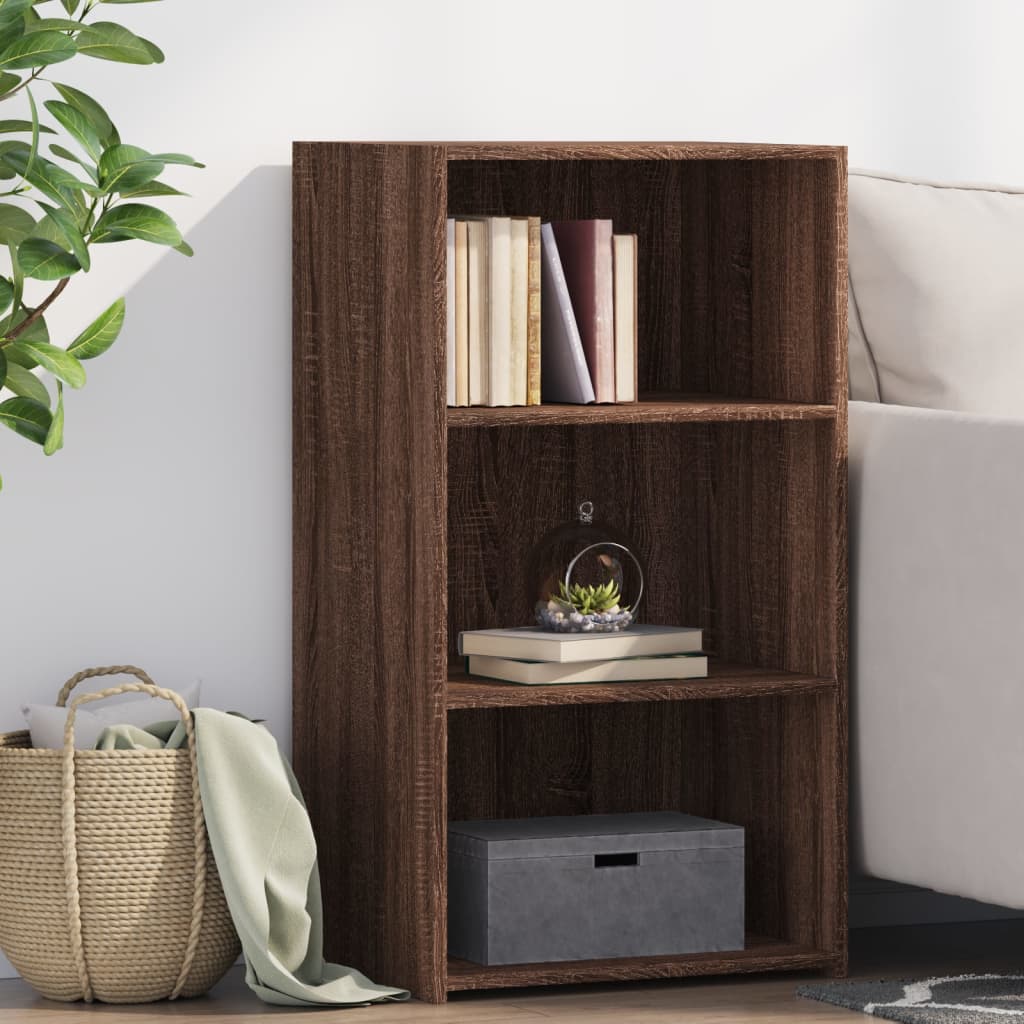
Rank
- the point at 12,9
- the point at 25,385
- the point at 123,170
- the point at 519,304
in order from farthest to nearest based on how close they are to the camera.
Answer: the point at 519,304 < the point at 25,385 < the point at 123,170 < the point at 12,9

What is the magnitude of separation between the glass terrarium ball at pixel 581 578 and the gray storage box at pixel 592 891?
0.83 feet

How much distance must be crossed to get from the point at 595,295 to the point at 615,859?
0.68 metres

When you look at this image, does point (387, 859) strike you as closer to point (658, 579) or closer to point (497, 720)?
point (497, 720)

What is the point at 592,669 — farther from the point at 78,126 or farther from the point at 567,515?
the point at 78,126

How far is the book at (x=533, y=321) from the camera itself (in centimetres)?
241

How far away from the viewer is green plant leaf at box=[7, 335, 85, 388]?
2.24 meters

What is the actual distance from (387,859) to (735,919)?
43 centimetres

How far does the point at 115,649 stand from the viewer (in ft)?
8.53

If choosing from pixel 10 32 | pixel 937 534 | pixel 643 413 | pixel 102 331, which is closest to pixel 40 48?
pixel 10 32

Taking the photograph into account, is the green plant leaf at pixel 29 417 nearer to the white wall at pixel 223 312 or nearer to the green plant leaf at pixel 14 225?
the green plant leaf at pixel 14 225

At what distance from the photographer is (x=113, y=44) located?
7.28ft

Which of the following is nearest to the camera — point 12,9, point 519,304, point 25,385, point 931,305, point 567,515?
point 12,9

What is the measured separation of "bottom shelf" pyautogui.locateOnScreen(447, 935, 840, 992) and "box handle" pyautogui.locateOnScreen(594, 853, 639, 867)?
111 mm

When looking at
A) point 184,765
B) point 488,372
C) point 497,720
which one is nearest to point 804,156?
point 488,372
